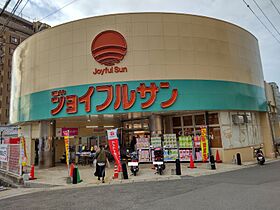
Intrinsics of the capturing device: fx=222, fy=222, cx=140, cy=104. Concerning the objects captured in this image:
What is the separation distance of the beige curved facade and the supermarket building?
0.07m

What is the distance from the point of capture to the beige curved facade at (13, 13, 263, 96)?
15.1 metres

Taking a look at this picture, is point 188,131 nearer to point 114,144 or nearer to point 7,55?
point 114,144

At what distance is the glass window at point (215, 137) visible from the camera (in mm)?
15930

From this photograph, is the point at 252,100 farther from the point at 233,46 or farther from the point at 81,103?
the point at 81,103

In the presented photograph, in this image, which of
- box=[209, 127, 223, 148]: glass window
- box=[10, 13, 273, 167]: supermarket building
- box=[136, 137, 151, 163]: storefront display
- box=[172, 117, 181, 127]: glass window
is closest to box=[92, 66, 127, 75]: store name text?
box=[10, 13, 273, 167]: supermarket building

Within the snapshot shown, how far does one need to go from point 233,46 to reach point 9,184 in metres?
17.7

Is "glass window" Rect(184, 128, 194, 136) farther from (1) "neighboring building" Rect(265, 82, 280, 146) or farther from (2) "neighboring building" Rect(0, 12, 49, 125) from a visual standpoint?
(2) "neighboring building" Rect(0, 12, 49, 125)

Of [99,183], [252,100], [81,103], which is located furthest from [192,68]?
[99,183]

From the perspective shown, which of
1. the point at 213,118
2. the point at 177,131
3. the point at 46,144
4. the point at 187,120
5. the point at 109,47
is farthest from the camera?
the point at 177,131

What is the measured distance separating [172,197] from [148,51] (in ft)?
34.1

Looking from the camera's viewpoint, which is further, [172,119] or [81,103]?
[172,119]

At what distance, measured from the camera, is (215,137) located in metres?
16.2

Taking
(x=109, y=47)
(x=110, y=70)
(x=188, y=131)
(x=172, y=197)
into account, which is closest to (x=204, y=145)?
(x=188, y=131)

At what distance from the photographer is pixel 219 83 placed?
52.0ft
